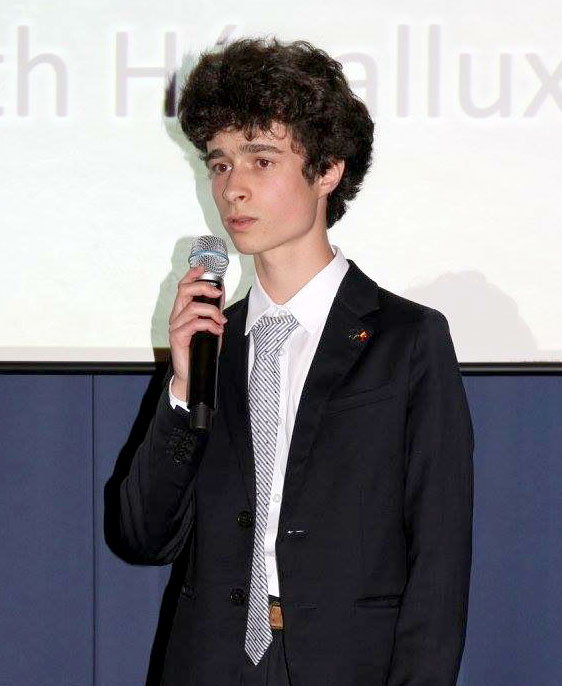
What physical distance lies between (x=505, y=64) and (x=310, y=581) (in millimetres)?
1431

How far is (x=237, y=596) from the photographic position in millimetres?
1423

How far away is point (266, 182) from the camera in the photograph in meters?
1.52

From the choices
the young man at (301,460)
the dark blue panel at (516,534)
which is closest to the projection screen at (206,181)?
the dark blue panel at (516,534)

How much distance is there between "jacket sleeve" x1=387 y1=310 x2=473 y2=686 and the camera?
135 centimetres

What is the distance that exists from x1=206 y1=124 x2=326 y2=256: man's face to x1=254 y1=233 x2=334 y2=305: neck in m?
0.01

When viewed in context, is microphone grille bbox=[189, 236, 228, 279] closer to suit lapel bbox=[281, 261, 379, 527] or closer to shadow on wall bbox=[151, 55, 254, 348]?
suit lapel bbox=[281, 261, 379, 527]

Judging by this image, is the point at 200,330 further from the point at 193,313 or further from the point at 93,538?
the point at 93,538

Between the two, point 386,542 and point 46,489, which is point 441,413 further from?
point 46,489

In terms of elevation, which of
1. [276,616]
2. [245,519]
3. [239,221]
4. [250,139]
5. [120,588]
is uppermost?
[250,139]

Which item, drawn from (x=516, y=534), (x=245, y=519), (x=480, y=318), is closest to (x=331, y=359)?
(x=245, y=519)

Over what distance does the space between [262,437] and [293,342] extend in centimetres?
17

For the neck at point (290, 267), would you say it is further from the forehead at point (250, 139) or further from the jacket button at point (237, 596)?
the jacket button at point (237, 596)

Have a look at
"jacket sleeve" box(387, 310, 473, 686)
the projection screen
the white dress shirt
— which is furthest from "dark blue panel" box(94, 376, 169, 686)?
A: "jacket sleeve" box(387, 310, 473, 686)

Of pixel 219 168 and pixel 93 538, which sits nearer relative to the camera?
pixel 219 168
